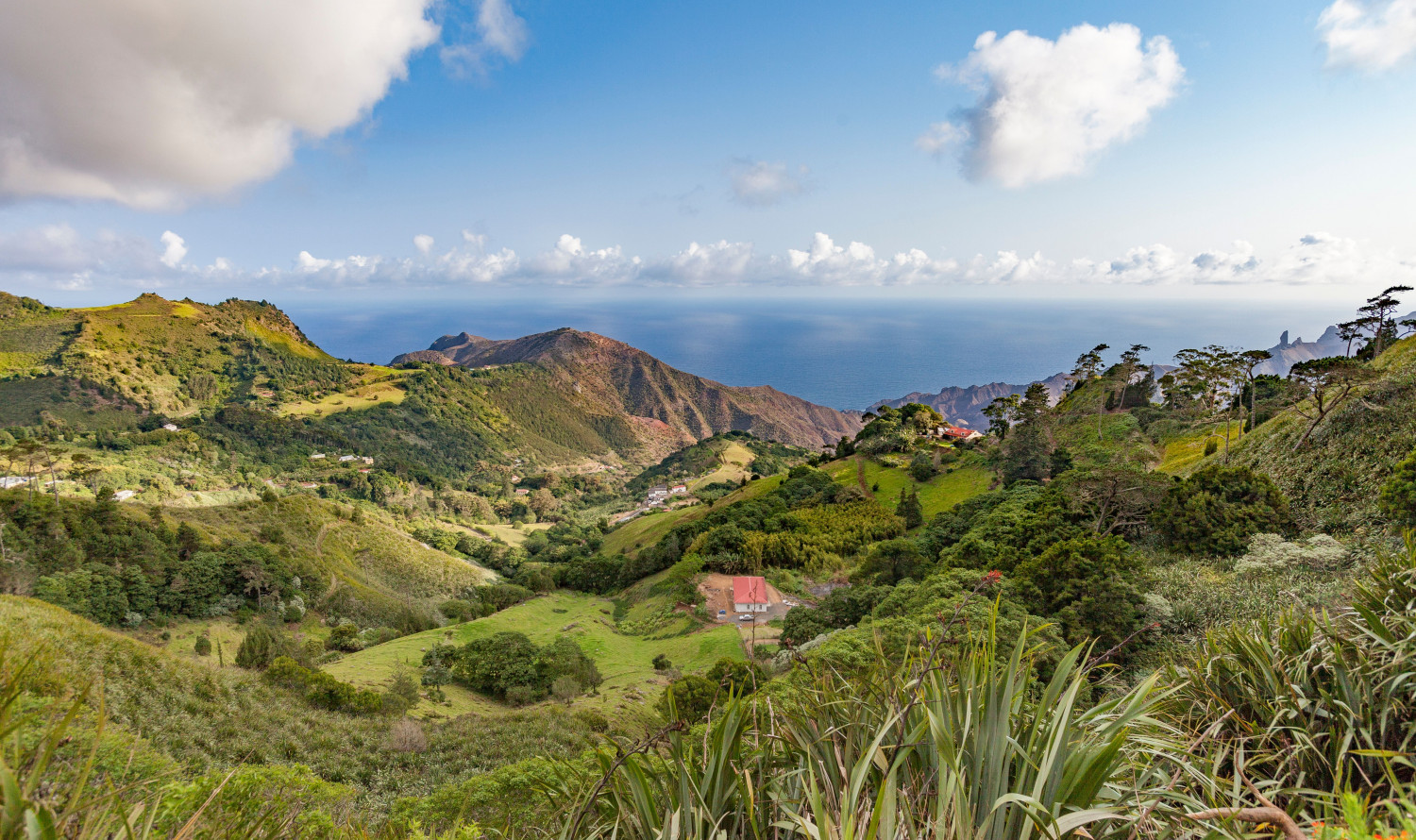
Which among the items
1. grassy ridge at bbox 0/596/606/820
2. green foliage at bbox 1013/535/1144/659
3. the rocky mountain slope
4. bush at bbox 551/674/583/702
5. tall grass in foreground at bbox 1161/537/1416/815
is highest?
tall grass in foreground at bbox 1161/537/1416/815

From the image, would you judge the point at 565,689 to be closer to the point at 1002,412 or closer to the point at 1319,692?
the point at 1319,692

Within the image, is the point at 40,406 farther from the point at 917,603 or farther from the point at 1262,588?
the point at 1262,588

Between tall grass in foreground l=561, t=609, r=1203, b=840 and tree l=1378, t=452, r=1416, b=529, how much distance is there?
419 inches

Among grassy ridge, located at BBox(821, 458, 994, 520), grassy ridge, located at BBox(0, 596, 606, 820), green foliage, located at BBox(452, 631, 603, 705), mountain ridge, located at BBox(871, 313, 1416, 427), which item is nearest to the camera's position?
grassy ridge, located at BBox(0, 596, 606, 820)

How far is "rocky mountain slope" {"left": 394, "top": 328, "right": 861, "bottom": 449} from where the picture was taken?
13175cm

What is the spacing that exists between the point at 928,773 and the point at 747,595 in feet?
77.3

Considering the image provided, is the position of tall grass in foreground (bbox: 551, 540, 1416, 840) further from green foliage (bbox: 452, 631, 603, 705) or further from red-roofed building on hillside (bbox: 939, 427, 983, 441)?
red-roofed building on hillside (bbox: 939, 427, 983, 441)

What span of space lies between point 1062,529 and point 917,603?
6.25 m

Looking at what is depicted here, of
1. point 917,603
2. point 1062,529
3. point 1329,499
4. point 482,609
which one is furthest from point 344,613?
point 1329,499

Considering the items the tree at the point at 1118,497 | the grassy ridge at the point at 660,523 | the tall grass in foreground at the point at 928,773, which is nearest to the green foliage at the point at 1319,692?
the tall grass in foreground at the point at 928,773

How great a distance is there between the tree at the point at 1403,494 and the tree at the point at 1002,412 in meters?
28.1

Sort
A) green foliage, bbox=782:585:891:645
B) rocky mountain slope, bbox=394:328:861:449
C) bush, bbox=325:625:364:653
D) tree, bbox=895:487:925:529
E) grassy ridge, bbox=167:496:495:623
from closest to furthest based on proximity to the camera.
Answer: green foliage, bbox=782:585:891:645
bush, bbox=325:625:364:653
tree, bbox=895:487:925:529
grassy ridge, bbox=167:496:495:623
rocky mountain slope, bbox=394:328:861:449

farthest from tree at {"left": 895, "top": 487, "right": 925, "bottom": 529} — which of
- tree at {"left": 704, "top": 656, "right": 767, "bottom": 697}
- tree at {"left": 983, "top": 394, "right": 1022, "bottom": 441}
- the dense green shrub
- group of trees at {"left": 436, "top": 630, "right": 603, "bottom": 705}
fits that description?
the dense green shrub

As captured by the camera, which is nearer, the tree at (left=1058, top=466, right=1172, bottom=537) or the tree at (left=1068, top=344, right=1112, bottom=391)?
the tree at (left=1058, top=466, right=1172, bottom=537)
